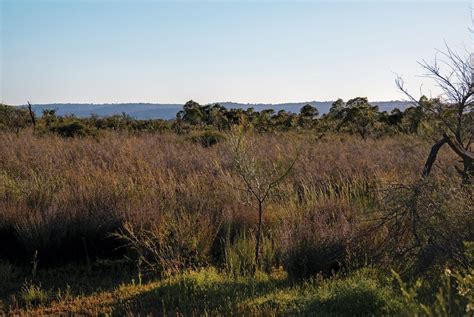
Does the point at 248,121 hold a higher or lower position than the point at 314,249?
higher

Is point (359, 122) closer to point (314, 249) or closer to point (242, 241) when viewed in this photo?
point (242, 241)

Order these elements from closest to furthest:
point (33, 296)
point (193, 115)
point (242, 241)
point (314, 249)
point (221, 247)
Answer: point (33, 296) → point (314, 249) → point (242, 241) → point (221, 247) → point (193, 115)

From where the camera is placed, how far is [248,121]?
18781 mm

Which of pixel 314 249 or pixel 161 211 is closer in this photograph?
pixel 314 249

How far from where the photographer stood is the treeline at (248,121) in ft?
80.4

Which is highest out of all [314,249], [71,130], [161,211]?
[71,130]

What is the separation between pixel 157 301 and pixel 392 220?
112 inches

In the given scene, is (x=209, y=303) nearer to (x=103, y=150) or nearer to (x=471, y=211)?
(x=471, y=211)

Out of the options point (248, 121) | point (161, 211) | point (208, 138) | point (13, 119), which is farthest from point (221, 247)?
point (13, 119)

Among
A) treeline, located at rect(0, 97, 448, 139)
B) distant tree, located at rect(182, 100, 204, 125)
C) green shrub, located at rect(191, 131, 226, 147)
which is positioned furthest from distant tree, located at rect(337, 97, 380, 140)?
distant tree, located at rect(182, 100, 204, 125)

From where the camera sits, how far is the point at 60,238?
7.63 metres

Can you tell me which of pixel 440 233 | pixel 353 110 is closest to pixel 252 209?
pixel 440 233

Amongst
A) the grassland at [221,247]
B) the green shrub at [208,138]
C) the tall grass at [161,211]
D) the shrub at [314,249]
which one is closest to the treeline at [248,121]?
the green shrub at [208,138]

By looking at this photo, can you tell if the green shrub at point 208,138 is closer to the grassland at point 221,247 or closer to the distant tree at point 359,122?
the distant tree at point 359,122
